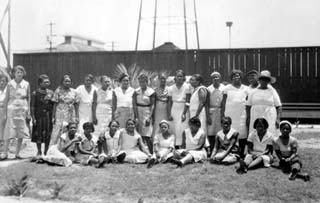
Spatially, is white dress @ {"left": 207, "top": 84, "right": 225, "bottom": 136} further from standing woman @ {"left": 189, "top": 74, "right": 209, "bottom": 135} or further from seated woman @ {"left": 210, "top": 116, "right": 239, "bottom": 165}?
seated woman @ {"left": 210, "top": 116, "right": 239, "bottom": 165}

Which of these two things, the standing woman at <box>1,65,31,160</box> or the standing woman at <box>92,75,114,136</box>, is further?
the standing woman at <box>1,65,31,160</box>

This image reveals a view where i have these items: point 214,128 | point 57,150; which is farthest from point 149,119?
point 57,150

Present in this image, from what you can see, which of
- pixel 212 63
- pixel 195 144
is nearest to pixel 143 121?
pixel 195 144

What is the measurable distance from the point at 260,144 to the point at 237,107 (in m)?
0.92

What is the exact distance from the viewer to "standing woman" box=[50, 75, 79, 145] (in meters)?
9.37

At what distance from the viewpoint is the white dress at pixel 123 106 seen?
940cm

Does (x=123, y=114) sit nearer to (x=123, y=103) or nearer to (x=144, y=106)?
(x=123, y=103)

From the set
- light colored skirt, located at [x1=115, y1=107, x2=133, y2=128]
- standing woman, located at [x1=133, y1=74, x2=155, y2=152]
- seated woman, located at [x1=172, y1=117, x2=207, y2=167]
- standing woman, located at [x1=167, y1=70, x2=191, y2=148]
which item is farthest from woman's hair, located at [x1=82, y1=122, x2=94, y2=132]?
seated woman, located at [x1=172, y1=117, x2=207, y2=167]

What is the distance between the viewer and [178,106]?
9.29m

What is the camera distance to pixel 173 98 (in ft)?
30.5

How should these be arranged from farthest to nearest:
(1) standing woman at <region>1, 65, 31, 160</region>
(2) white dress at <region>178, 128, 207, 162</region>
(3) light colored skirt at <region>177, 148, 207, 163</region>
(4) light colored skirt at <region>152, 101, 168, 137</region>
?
(1) standing woman at <region>1, 65, 31, 160</region> < (4) light colored skirt at <region>152, 101, 168, 137</region> < (2) white dress at <region>178, 128, 207, 162</region> < (3) light colored skirt at <region>177, 148, 207, 163</region>

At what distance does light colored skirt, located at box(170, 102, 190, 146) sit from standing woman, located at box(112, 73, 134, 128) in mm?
855

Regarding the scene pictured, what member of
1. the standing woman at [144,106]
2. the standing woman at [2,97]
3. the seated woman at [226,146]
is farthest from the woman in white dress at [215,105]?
Answer: the standing woman at [2,97]

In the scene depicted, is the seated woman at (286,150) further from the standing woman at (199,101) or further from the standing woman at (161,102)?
the standing woman at (161,102)
